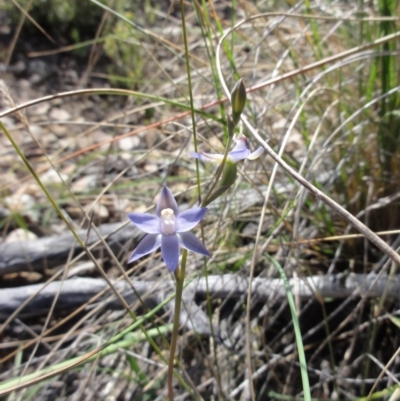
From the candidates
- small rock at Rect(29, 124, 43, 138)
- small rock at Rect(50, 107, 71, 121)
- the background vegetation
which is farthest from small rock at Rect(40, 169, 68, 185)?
small rock at Rect(50, 107, 71, 121)

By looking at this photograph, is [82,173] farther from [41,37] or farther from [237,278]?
[41,37]

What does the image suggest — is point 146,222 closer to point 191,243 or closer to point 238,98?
point 191,243

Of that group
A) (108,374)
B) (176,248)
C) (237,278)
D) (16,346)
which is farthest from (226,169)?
(16,346)

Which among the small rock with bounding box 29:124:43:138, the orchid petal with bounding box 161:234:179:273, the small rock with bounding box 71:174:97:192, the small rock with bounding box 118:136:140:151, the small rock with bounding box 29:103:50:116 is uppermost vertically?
the small rock with bounding box 29:103:50:116

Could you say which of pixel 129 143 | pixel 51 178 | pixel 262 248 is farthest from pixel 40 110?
pixel 262 248

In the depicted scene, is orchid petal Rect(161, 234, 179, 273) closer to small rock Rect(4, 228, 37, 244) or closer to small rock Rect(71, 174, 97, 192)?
small rock Rect(4, 228, 37, 244)
